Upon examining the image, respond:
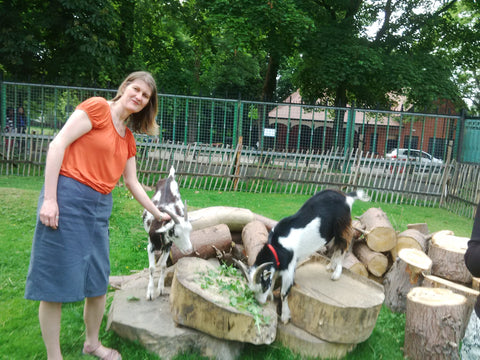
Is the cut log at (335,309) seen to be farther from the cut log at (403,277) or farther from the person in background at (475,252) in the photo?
the person in background at (475,252)

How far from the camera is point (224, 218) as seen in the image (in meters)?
5.39

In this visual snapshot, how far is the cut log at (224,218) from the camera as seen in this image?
5.34 metres

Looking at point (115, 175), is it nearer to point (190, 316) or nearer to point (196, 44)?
point (190, 316)

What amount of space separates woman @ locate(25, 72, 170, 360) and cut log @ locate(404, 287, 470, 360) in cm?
273

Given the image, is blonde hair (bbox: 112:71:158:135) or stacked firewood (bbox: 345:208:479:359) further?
stacked firewood (bbox: 345:208:479:359)

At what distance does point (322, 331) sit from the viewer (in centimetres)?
346

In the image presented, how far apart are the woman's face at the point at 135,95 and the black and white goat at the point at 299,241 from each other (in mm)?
1598

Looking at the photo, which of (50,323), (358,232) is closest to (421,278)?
(358,232)

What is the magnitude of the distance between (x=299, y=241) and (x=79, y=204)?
2.09 metres

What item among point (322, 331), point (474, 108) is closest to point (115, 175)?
point (322, 331)

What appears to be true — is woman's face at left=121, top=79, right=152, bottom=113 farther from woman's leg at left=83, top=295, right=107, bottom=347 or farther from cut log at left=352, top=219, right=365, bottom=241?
cut log at left=352, top=219, right=365, bottom=241

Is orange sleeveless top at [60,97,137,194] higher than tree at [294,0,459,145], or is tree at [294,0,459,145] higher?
tree at [294,0,459,145]

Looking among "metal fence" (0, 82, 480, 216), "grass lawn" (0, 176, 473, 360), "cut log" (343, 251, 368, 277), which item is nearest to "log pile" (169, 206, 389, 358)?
"grass lawn" (0, 176, 473, 360)

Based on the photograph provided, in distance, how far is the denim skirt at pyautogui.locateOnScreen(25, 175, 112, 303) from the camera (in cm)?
246
